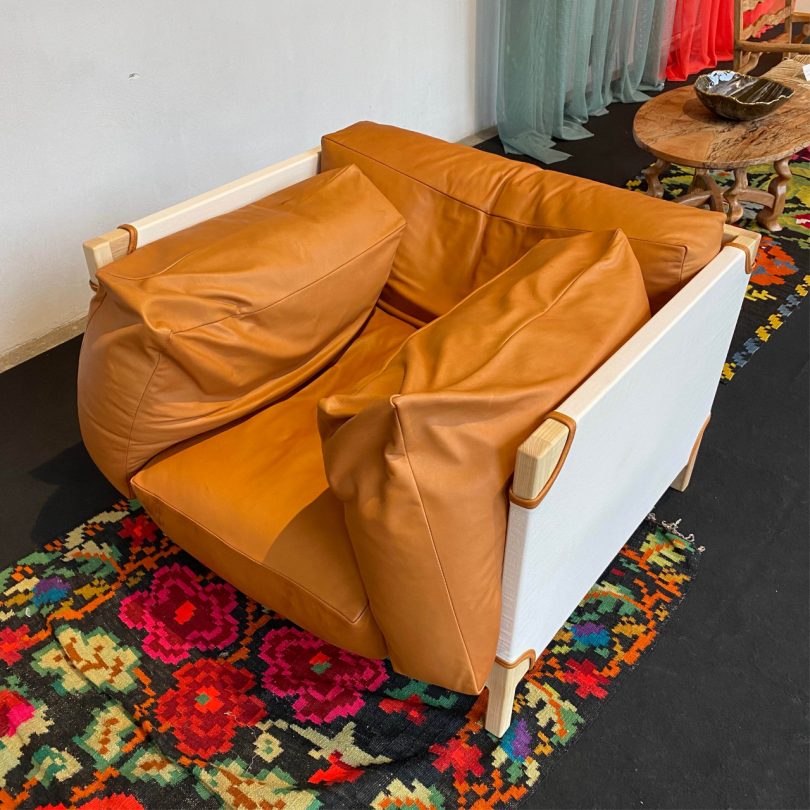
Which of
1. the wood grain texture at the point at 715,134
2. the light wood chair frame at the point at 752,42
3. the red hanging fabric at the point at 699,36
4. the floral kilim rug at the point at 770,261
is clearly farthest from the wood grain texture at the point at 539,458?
the red hanging fabric at the point at 699,36

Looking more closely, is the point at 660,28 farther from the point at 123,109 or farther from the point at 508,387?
the point at 508,387

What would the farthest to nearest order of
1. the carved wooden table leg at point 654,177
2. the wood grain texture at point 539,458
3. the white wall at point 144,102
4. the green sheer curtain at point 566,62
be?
the green sheer curtain at point 566,62, the carved wooden table leg at point 654,177, the white wall at point 144,102, the wood grain texture at point 539,458

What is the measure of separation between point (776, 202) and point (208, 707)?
8.36 feet

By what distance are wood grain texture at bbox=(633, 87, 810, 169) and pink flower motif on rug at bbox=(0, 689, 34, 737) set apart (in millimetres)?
2219

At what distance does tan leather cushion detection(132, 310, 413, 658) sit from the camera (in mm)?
1238

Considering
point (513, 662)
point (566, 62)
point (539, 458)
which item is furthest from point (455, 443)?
point (566, 62)

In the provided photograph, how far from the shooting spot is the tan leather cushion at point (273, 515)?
1238 mm

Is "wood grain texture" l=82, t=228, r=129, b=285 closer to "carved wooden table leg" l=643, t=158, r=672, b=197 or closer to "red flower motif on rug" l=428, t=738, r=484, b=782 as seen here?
"red flower motif on rug" l=428, t=738, r=484, b=782

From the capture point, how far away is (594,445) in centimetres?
114

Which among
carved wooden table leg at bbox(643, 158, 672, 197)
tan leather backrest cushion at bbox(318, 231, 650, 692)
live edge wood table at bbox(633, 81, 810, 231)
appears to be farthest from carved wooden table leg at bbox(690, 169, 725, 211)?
tan leather backrest cushion at bbox(318, 231, 650, 692)

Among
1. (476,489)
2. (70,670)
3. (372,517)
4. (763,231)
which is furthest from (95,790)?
(763,231)

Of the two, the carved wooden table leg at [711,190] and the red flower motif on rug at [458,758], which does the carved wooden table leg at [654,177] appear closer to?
the carved wooden table leg at [711,190]

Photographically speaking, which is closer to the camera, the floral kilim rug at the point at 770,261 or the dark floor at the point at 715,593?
the dark floor at the point at 715,593

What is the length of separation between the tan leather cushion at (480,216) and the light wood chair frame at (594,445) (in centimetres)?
8
